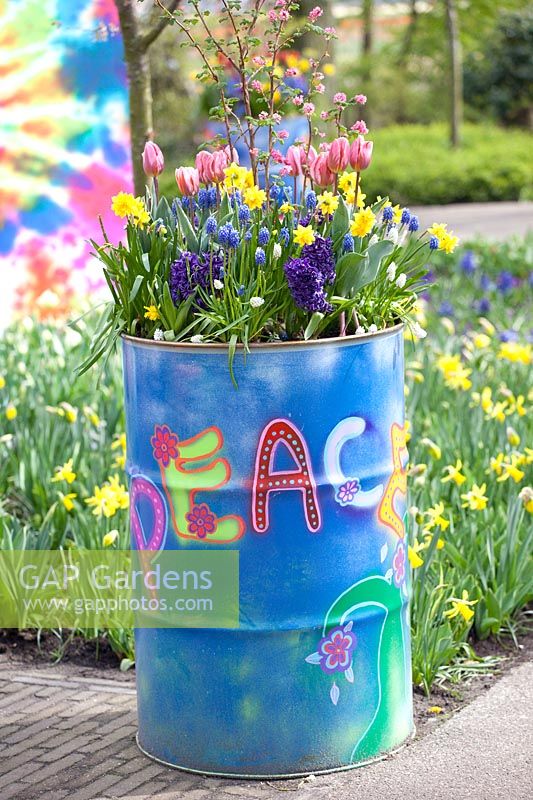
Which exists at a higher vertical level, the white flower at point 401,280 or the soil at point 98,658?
the white flower at point 401,280

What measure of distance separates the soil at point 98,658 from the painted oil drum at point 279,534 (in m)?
0.44

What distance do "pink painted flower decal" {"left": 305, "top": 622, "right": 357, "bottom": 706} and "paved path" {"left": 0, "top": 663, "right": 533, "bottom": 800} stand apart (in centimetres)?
23

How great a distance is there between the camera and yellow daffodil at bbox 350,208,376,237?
9.00 ft

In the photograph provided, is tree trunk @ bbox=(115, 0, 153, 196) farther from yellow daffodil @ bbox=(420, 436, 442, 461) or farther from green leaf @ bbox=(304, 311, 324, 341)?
green leaf @ bbox=(304, 311, 324, 341)

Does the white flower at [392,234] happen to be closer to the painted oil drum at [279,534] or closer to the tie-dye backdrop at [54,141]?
the painted oil drum at [279,534]

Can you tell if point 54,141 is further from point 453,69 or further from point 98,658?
point 453,69

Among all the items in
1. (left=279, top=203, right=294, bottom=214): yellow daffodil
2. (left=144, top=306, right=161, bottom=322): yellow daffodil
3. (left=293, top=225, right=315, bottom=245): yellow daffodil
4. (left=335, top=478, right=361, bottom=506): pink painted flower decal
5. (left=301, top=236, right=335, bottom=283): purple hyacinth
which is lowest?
(left=335, top=478, right=361, bottom=506): pink painted flower decal

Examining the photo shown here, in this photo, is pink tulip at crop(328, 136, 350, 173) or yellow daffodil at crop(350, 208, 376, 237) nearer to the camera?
yellow daffodil at crop(350, 208, 376, 237)

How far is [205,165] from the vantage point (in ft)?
9.78

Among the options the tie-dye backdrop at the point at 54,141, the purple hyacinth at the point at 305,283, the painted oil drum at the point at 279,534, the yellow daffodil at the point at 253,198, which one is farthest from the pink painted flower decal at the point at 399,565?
the tie-dye backdrop at the point at 54,141

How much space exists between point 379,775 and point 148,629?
0.63m

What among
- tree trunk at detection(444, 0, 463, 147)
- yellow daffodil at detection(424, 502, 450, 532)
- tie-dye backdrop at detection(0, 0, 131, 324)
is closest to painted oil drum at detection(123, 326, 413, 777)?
yellow daffodil at detection(424, 502, 450, 532)

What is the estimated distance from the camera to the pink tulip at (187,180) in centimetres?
294

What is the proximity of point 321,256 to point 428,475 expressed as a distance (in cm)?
174
